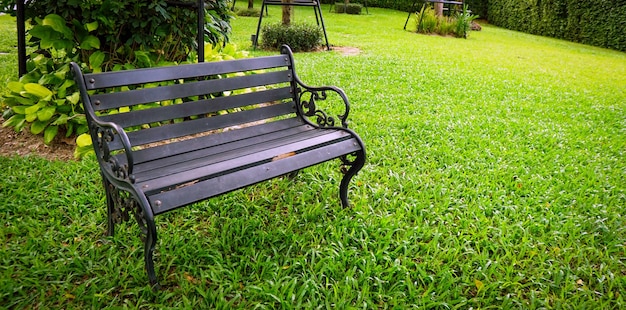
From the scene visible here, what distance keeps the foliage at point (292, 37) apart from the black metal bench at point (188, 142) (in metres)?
6.14

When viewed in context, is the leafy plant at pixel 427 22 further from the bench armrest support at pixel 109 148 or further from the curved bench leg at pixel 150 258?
the curved bench leg at pixel 150 258

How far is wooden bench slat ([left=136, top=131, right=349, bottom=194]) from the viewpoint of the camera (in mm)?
1986

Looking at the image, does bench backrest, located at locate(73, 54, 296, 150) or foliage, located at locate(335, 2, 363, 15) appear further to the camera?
foliage, located at locate(335, 2, 363, 15)

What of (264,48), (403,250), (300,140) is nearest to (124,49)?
(300,140)

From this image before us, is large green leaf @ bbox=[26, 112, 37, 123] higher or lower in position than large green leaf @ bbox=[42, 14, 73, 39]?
lower

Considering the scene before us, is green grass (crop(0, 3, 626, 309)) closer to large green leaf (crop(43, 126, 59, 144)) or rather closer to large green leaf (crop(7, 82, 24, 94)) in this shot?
large green leaf (crop(43, 126, 59, 144))

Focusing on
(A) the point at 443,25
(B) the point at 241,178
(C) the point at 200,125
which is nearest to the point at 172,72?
(C) the point at 200,125

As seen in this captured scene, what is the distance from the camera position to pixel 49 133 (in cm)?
351

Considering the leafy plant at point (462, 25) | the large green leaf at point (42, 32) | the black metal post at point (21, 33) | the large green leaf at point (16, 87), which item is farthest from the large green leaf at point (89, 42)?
the leafy plant at point (462, 25)

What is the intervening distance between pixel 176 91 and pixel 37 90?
5.68 ft

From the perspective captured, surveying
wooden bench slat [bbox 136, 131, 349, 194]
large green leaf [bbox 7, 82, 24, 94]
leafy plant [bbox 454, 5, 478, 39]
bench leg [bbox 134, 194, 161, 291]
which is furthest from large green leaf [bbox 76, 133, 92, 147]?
leafy plant [bbox 454, 5, 478, 39]

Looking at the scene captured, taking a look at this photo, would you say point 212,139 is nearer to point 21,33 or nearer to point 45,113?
point 45,113

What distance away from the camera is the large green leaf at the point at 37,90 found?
11.5 ft

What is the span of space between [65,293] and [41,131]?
215 centimetres
